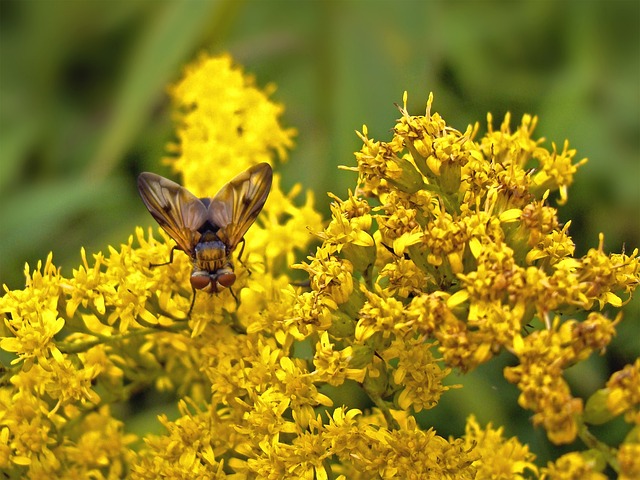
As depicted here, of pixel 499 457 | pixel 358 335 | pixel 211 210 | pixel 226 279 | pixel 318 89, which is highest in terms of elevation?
pixel 318 89

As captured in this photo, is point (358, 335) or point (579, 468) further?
point (358, 335)

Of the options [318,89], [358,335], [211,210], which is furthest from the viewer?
[318,89]

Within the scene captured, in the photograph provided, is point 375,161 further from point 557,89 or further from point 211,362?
point 557,89

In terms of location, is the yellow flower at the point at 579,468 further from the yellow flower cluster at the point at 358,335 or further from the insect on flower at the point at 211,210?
the insect on flower at the point at 211,210

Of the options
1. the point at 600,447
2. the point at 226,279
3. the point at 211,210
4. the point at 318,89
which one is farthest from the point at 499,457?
the point at 318,89

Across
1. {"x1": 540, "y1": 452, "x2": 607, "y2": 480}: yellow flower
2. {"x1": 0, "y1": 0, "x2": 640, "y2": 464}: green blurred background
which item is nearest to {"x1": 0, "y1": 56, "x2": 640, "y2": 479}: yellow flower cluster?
{"x1": 540, "y1": 452, "x2": 607, "y2": 480}: yellow flower

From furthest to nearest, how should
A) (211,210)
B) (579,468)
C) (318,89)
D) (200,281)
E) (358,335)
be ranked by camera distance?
(318,89), (211,210), (200,281), (358,335), (579,468)

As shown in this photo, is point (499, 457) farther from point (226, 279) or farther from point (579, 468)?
point (226, 279)

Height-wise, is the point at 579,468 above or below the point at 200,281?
below

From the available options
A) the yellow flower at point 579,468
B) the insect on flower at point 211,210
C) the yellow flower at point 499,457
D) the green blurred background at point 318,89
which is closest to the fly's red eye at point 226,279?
the insect on flower at point 211,210
